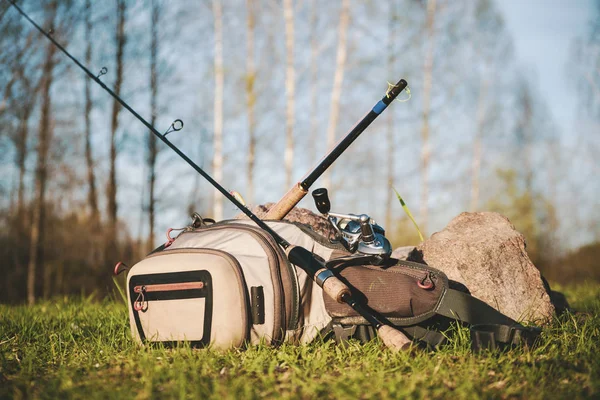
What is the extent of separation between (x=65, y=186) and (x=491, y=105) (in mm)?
13266

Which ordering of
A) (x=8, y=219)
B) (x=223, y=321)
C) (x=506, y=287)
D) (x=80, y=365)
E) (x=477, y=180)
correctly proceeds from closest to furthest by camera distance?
1. (x=80, y=365)
2. (x=223, y=321)
3. (x=506, y=287)
4. (x=8, y=219)
5. (x=477, y=180)

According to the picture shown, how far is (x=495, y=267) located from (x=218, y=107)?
28.7 feet

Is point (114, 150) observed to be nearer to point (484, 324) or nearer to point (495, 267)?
point (495, 267)

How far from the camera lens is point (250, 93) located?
1195cm

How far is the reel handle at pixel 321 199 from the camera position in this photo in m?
2.93

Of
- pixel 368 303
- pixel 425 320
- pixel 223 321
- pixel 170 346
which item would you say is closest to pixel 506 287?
pixel 425 320

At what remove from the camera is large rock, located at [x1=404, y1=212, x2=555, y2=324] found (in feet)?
11.6

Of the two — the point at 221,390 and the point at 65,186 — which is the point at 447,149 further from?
the point at 221,390

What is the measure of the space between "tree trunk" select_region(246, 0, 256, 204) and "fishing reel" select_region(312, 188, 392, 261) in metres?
9.20

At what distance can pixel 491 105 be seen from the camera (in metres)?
17.3

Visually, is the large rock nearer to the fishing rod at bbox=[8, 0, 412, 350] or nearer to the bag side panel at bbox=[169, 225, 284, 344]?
the fishing rod at bbox=[8, 0, 412, 350]

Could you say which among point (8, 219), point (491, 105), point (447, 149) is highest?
point (491, 105)

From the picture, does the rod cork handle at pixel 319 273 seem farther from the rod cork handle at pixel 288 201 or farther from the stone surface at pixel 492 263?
the stone surface at pixel 492 263

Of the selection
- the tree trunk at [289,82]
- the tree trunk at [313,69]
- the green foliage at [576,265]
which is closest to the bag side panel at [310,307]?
the tree trunk at [289,82]
